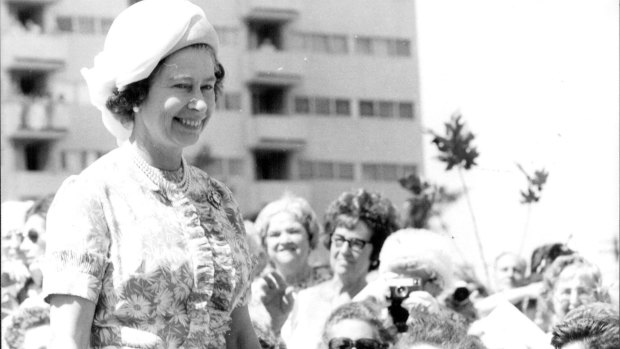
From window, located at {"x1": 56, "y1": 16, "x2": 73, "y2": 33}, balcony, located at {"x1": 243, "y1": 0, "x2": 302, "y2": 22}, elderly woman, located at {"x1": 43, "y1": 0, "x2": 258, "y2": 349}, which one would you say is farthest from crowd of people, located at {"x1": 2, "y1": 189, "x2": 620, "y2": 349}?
window, located at {"x1": 56, "y1": 16, "x2": 73, "y2": 33}

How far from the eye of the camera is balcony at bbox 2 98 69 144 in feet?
57.6

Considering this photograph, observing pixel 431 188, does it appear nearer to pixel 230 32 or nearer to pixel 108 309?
pixel 108 309

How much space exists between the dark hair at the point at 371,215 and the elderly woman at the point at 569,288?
0.74 metres

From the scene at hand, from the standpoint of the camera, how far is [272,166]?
18359mm

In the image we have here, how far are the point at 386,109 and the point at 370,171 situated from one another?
1.55 m

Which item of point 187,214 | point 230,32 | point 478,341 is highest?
point 230,32

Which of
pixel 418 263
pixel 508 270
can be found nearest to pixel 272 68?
pixel 508 270

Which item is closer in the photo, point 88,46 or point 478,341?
point 478,341

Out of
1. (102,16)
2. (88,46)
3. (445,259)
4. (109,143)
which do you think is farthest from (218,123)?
(445,259)

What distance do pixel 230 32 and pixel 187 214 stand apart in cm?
850

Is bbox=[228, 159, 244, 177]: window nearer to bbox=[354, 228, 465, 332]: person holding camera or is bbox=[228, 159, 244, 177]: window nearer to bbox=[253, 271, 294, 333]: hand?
bbox=[354, 228, 465, 332]: person holding camera

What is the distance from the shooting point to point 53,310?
3.15 meters

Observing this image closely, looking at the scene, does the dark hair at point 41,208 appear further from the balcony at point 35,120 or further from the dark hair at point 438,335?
the balcony at point 35,120

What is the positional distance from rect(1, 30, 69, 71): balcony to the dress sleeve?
13.2 m
